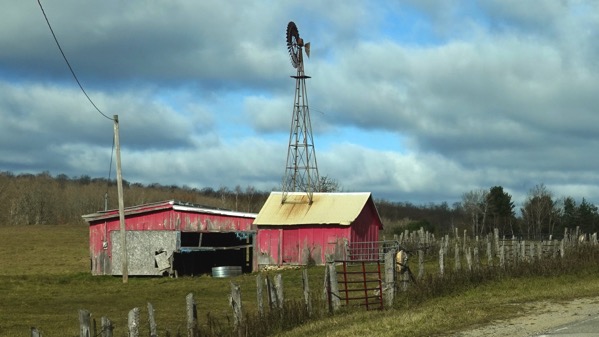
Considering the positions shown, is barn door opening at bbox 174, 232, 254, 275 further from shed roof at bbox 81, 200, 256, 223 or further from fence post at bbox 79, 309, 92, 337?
fence post at bbox 79, 309, 92, 337

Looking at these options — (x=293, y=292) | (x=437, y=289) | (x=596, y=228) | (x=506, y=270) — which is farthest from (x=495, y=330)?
(x=596, y=228)

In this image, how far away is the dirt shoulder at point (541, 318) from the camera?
49.8 ft

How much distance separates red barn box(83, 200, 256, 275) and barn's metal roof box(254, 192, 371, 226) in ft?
4.84

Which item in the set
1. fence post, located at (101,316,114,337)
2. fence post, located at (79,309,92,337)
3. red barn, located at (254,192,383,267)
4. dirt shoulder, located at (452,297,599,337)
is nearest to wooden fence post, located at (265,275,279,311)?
dirt shoulder, located at (452,297,599,337)

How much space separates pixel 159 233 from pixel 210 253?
6.71 meters

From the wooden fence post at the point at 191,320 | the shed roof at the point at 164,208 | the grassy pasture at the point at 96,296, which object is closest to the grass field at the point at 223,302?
the grassy pasture at the point at 96,296

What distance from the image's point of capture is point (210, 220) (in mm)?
42812

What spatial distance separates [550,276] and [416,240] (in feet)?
74.8

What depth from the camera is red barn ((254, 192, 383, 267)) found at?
4406 cm

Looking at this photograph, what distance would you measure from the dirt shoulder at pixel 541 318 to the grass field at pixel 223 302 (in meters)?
0.40

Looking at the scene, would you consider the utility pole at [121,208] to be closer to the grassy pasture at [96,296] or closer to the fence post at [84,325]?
the grassy pasture at [96,296]

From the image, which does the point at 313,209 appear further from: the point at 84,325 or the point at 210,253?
the point at 84,325

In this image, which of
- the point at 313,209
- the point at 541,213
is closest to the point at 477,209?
the point at 541,213

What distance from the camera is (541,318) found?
55.8 ft
